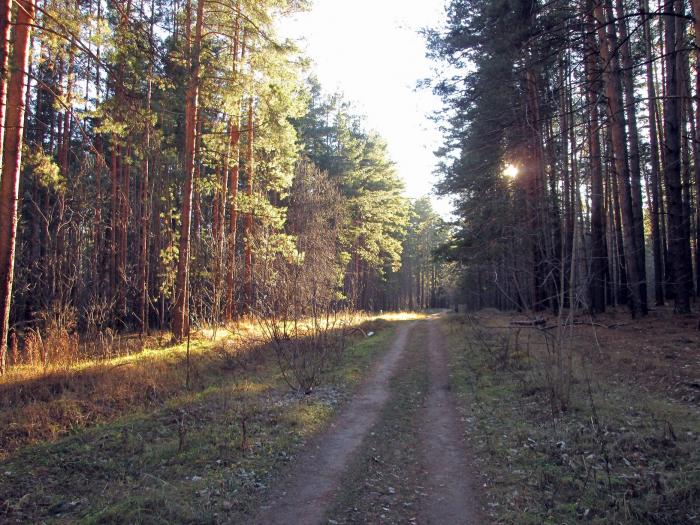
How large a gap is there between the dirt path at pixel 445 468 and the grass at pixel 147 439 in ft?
5.91

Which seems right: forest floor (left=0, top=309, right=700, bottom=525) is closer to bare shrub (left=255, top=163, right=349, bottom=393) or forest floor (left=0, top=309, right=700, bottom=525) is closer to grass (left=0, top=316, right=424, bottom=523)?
grass (left=0, top=316, right=424, bottom=523)

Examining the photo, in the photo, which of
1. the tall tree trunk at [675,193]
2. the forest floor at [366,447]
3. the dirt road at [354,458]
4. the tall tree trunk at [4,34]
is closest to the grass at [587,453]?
the forest floor at [366,447]

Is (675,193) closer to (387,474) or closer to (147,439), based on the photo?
(387,474)

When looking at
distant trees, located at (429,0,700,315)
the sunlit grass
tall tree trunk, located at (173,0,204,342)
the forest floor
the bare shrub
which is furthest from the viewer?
tall tree trunk, located at (173,0,204,342)

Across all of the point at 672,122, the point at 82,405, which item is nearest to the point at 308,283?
the point at 82,405

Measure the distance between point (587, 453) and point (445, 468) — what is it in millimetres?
1747

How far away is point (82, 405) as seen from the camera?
8.38 metres

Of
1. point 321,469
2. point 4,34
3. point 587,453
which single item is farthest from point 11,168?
point 587,453

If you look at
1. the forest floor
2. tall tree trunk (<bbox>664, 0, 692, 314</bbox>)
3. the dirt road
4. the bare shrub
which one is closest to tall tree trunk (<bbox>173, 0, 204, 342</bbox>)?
the bare shrub

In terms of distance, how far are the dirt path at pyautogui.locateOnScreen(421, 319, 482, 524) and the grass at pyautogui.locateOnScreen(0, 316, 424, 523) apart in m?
1.80

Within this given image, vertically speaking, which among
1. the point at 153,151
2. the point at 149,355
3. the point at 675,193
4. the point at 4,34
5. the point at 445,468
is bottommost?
the point at 445,468

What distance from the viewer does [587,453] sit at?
5.90 metres

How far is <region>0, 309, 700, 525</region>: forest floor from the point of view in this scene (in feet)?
15.6

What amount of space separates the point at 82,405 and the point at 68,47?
24.6 feet
